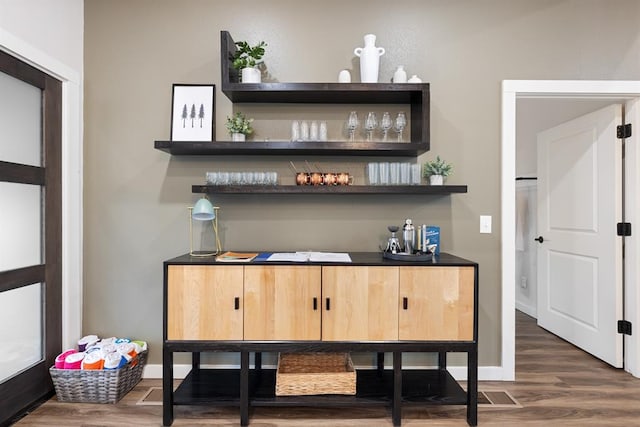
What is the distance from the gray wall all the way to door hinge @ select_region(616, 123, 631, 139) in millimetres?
370

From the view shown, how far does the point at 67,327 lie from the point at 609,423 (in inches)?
133

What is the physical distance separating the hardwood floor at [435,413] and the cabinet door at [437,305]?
51 centimetres

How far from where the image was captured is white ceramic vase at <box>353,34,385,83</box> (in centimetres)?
236

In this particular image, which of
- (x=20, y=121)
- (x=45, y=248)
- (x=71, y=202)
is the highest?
(x=20, y=121)

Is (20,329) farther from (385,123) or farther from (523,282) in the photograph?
(523,282)

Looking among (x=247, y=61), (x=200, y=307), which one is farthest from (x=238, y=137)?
(x=200, y=307)

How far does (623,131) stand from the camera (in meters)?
2.75

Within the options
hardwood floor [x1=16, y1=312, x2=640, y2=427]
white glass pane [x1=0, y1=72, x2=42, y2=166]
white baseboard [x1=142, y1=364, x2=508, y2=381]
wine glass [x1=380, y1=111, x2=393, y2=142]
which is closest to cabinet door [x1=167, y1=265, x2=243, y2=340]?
hardwood floor [x1=16, y1=312, x2=640, y2=427]

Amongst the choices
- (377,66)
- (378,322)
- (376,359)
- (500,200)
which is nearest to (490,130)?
(500,200)

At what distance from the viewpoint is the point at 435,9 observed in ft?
8.52

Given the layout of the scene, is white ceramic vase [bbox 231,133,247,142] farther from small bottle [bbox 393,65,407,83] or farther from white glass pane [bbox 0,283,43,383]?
white glass pane [bbox 0,283,43,383]

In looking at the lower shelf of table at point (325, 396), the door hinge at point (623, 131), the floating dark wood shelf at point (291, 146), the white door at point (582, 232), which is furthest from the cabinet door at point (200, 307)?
the door hinge at point (623, 131)

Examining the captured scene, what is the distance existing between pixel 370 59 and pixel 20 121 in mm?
→ 2124

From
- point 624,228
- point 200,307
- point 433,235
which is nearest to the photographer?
point 200,307
